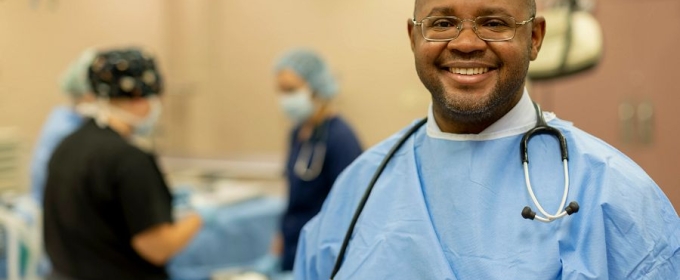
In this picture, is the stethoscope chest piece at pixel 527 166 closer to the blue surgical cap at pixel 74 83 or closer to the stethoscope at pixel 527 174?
the stethoscope at pixel 527 174

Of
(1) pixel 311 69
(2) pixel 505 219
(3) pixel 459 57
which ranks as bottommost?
(1) pixel 311 69

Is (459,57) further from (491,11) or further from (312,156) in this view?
(312,156)

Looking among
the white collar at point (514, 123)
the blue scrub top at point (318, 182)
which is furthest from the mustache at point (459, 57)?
the blue scrub top at point (318, 182)

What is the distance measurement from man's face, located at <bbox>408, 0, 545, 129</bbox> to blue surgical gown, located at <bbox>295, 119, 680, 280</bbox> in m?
0.07

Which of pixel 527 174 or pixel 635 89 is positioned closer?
pixel 527 174

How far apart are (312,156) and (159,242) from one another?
713 millimetres

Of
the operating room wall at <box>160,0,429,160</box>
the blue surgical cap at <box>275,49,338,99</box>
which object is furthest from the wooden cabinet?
the blue surgical cap at <box>275,49,338,99</box>

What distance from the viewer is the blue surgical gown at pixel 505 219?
93 centimetres

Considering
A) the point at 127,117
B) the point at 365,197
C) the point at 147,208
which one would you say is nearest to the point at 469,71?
the point at 365,197

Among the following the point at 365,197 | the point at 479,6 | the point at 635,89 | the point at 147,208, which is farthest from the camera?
the point at 635,89

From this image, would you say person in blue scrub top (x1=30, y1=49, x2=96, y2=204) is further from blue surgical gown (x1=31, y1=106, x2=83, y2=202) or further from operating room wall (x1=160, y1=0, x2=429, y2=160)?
operating room wall (x1=160, y1=0, x2=429, y2=160)

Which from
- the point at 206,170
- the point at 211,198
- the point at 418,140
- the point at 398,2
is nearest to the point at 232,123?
the point at 206,170

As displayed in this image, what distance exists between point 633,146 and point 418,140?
2525 mm

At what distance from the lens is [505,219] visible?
100 centimetres
